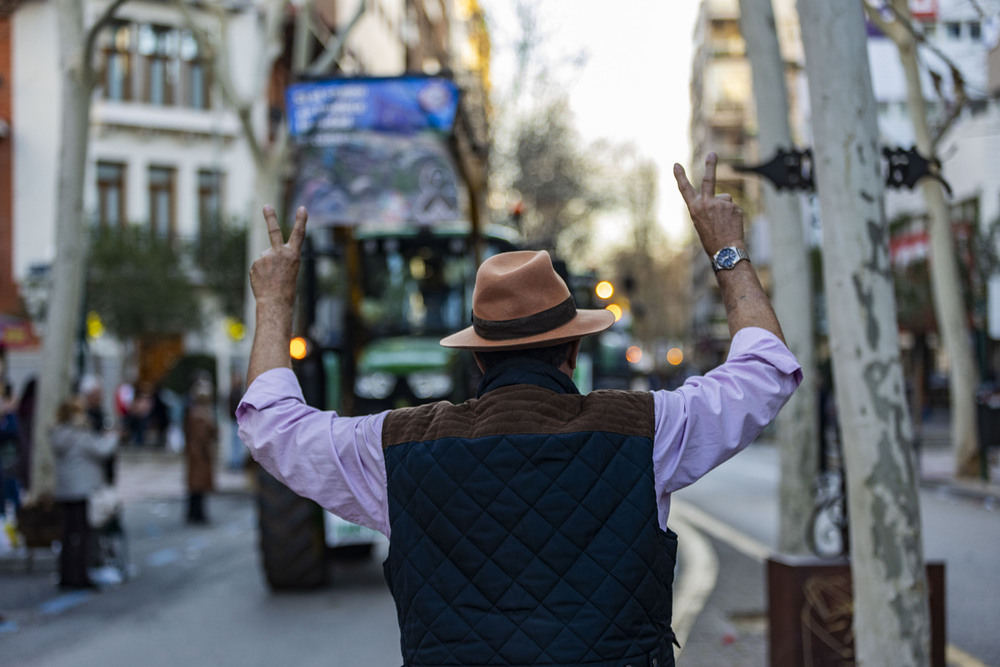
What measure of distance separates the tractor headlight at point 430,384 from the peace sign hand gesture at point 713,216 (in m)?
7.72

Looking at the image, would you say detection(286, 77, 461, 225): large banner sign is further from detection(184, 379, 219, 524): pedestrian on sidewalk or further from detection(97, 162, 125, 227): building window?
detection(97, 162, 125, 227): building window

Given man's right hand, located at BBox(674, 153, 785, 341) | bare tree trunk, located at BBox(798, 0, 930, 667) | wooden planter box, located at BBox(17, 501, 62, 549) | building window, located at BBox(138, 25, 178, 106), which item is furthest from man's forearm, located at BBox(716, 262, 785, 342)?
building window, located at BBox(138, 25, 178, 106)

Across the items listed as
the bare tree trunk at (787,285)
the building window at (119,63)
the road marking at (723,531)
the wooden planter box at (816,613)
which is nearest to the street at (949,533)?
the road marking at (723,531)

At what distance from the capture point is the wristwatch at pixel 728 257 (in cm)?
279

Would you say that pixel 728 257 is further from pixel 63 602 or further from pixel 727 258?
pixel 63 602

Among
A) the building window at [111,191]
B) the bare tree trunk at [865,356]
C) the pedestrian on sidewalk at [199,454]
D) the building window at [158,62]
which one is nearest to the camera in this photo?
the bare tree trunk at [865,356]

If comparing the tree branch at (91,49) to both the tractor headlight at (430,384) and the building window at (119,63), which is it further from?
the building window at (119,63)

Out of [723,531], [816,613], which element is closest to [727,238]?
[816,613]

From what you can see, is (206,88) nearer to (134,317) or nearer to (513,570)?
(134,317)

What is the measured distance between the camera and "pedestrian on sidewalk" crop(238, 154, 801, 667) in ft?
7.91

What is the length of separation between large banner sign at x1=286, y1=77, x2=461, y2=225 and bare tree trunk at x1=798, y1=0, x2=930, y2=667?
4.81m

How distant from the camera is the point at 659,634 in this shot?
2494 mm

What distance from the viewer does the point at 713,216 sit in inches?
111

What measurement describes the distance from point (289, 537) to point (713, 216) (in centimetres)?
744
